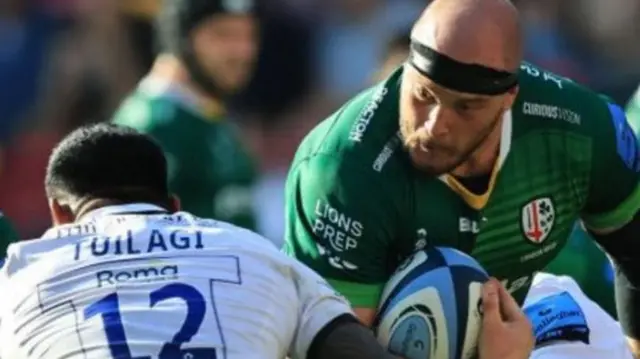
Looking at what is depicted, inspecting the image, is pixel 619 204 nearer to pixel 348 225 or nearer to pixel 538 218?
pixel 538 218

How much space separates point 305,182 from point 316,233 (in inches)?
5.0

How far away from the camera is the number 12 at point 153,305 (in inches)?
165

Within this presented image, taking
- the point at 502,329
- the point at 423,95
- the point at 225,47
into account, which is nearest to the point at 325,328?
the point at 502,329

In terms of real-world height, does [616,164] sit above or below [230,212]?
above

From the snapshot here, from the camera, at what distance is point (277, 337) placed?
4348mm

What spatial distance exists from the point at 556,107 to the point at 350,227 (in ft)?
2.20

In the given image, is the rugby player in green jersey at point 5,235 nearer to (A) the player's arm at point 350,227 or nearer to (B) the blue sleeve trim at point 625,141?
(A) the player's arm at point 350,227

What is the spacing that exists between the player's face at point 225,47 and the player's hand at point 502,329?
340 cm

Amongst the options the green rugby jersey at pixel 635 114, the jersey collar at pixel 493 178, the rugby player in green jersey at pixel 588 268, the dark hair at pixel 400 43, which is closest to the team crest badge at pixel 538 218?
the jersey collar at pixel 493 178

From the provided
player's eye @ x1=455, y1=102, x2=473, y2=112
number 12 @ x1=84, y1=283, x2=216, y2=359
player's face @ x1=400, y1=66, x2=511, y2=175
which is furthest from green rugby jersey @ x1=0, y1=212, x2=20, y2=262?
player's eye @ x1=455, y1=102, x2=473, y2=112

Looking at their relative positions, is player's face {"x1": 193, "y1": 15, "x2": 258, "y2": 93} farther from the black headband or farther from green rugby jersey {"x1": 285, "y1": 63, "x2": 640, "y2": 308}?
the black headband

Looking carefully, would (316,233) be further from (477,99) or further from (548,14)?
(548,14)

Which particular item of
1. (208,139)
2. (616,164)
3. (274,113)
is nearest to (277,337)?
(616,164)

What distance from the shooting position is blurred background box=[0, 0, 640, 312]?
32.9 feet
